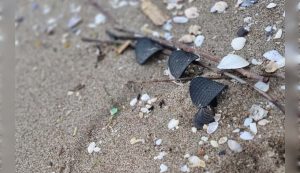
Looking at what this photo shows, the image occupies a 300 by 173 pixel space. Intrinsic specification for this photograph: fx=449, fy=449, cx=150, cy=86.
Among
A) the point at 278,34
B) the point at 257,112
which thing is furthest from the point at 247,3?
the point at 257,112

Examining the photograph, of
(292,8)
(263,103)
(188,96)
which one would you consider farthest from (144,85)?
(292,8)

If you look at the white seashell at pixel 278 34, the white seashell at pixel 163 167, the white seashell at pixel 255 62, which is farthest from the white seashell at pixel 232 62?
the white seashell at pixel 163 167

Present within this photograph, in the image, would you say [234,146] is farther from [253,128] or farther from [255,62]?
[255,62]

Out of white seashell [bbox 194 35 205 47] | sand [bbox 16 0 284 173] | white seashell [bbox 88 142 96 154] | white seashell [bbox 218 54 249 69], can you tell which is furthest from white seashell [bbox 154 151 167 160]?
white seashell [bbox 194 35 205 47]

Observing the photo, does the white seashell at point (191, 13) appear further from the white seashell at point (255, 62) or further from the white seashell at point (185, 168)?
the white seashell at point (185, 168)

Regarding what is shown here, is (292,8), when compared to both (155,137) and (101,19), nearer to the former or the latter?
(155,137)

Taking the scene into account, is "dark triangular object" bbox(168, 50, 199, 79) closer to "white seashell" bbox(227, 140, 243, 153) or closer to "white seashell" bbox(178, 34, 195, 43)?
"white seashell" bbox(178, 34, 195, 43)
